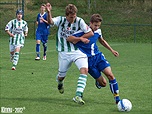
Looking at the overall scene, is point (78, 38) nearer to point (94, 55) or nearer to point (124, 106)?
point (94, 55)

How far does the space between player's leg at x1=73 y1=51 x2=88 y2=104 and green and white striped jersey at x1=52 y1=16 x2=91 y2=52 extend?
21cm

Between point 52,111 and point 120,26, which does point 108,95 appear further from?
point 120,26

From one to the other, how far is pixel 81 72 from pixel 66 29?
842 mm

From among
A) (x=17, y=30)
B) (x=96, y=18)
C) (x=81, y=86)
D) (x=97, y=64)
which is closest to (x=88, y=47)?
(x=97, y=64)

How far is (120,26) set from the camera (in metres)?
34.0

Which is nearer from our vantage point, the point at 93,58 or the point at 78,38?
the point at 78,38

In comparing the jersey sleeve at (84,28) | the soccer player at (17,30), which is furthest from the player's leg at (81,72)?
the soccer player at (17,30)

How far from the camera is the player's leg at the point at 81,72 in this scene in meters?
8.21

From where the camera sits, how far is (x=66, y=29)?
8727mm

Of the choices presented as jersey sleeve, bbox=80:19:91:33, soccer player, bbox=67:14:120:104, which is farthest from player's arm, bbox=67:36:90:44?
jersey sleeve, bbox=80:19:91:33

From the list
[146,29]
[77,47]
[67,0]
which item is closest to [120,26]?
[146,29]

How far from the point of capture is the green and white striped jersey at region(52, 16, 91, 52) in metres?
8.70

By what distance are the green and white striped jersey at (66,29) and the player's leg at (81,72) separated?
205 millimetres

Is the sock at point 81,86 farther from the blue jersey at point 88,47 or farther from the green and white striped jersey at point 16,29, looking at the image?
the green and white striped jersey at point 16,29
